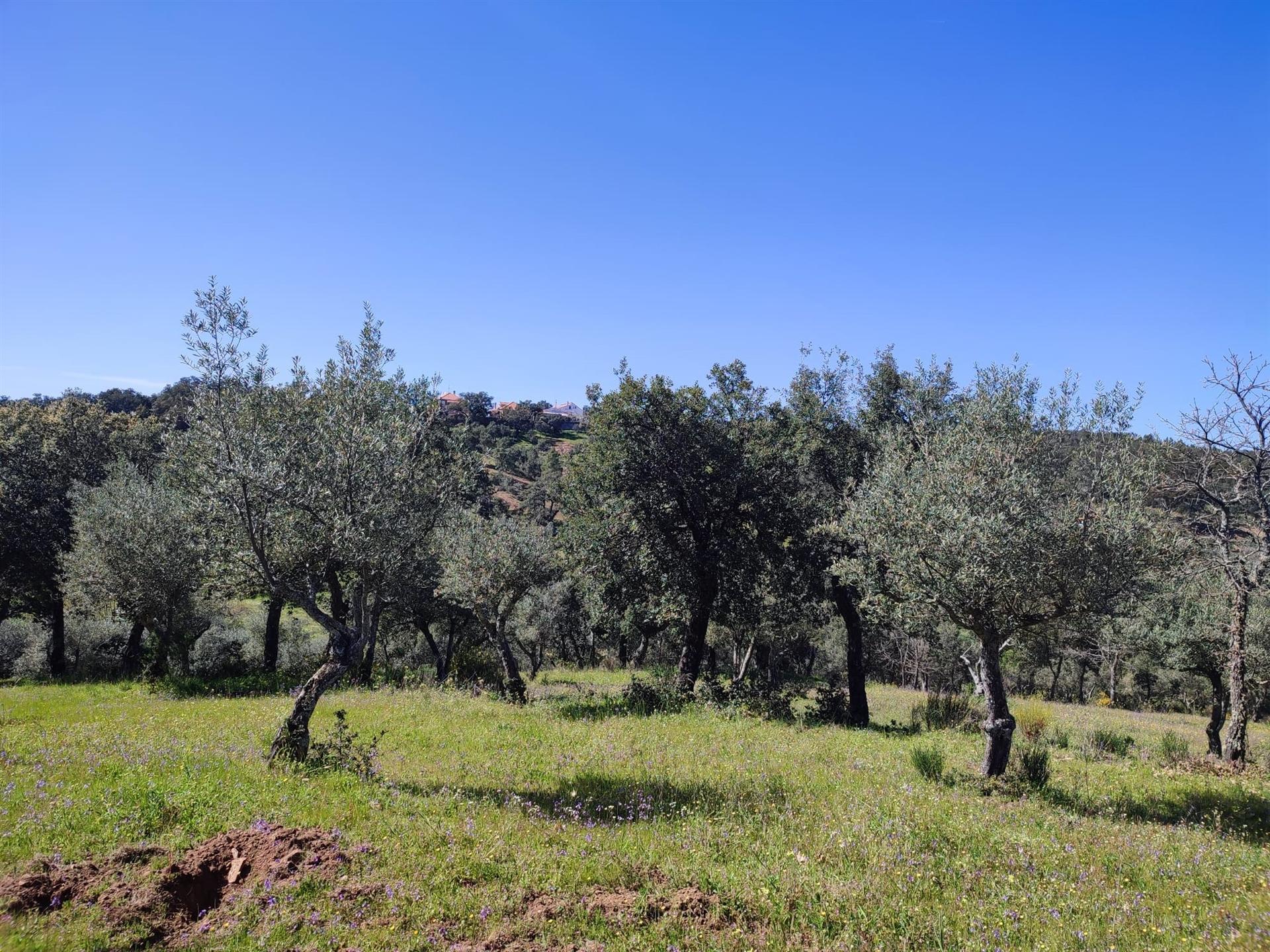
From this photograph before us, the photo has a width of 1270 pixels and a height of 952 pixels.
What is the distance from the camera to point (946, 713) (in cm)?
2227

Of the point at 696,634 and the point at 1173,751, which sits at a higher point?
the point at 696,634

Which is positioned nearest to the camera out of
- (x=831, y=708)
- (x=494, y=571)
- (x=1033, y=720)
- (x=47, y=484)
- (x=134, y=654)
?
(x=1033, y=720)

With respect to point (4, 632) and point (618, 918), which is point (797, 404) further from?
point (4, 632)

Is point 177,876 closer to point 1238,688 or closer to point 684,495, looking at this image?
point 684,495

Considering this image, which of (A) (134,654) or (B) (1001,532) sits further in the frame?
(A) (134,654)

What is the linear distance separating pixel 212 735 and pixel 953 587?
16.3 metres

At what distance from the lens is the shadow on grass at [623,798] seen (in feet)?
31.2

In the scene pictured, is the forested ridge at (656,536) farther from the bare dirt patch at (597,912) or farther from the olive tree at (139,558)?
the bare dirt patch at (597,912)

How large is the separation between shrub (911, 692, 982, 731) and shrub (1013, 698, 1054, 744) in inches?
51.5

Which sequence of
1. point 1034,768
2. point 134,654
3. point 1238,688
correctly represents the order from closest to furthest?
point 1034,768 < point 1238,688 < point 134,654

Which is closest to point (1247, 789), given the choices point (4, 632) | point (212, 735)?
point (212, 735)

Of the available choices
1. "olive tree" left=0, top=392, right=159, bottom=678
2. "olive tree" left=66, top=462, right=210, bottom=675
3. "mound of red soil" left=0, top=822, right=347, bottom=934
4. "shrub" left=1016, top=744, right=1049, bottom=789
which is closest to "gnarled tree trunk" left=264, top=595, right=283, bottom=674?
"olive tree" left=66, top=462, right=210, bottom=675

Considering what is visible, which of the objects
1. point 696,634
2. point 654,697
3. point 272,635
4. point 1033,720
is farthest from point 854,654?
point 272,635

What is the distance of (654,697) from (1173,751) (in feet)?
51.0
